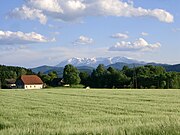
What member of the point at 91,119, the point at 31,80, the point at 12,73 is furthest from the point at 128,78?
the point at 91,119

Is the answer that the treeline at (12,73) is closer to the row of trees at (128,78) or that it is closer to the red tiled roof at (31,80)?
the red tiled roof at (31,80)

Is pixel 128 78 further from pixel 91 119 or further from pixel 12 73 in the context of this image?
pixel 91 119

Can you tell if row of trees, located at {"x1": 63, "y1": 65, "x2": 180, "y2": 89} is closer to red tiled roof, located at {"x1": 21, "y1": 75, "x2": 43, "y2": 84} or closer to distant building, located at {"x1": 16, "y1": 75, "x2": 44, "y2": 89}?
distant building, located at {"x1": 16, "y1": 75, "x2": 44, "y2": 89}

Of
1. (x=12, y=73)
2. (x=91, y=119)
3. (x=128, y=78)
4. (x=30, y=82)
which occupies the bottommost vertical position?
(x=91, y=119)

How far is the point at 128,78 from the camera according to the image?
12044cm

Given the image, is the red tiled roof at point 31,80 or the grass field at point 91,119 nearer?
the grass field at point 91,119

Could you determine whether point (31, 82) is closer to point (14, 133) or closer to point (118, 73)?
point (118, 73)

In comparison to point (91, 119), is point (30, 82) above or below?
above

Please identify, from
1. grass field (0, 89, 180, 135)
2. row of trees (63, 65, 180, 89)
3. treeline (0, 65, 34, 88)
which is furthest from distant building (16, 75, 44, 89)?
grass field (0, 89, 180, 135)

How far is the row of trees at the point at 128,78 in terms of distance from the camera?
107000 mm

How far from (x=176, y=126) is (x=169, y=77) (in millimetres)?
98823

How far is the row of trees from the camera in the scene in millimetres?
107000

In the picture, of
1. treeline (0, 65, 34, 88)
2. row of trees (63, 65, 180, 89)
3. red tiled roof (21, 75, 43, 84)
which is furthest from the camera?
treeline (0, 65, 34, 88)

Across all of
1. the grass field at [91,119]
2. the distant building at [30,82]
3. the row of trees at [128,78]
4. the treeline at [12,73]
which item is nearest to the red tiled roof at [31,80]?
the distant building at [30,82]
